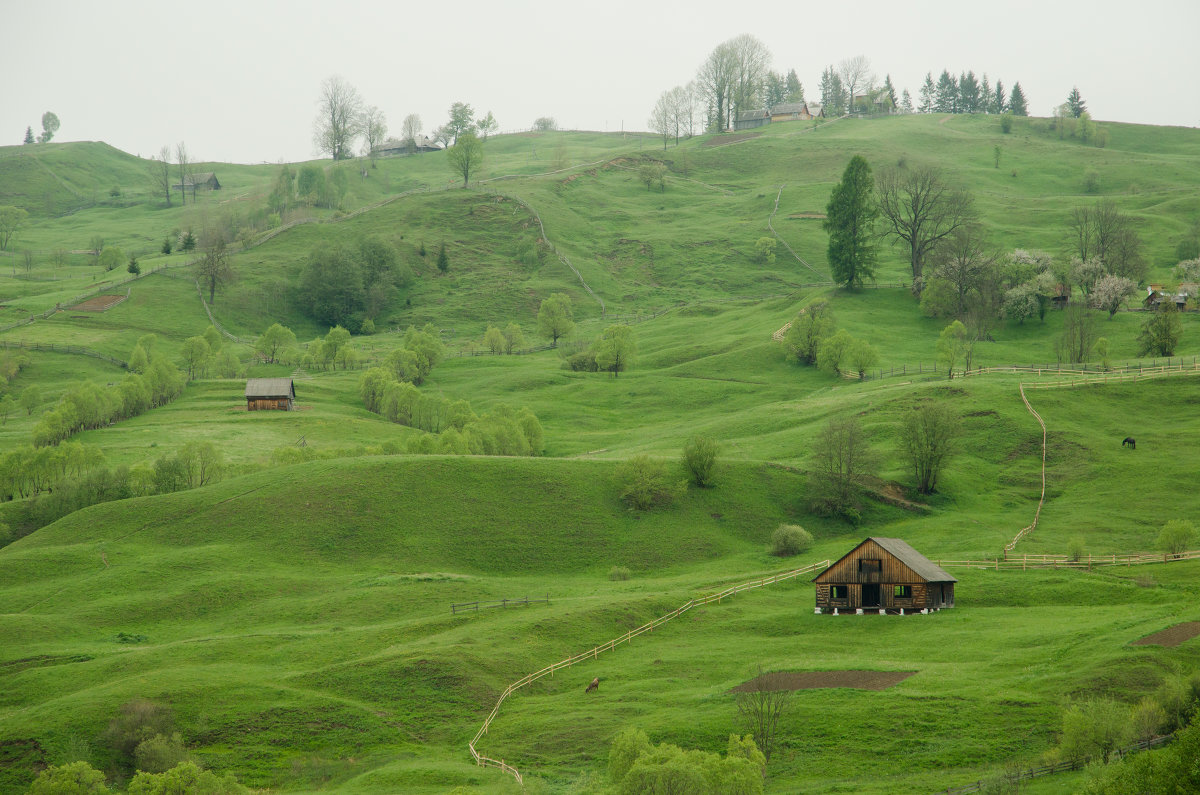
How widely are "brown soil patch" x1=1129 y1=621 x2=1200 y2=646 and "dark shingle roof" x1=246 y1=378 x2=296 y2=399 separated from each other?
9953cm

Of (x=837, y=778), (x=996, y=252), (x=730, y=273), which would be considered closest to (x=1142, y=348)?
(x=996, y=252)

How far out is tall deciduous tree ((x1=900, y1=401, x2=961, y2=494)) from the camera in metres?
87.8

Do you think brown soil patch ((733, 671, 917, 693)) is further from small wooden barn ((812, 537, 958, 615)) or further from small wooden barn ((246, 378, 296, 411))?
small wooden barn ((246, 378, 296, 411))

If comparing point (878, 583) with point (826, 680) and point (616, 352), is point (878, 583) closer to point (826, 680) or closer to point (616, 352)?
point (826, 680)

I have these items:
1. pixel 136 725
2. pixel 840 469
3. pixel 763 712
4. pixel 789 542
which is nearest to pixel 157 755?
pixel 136 725

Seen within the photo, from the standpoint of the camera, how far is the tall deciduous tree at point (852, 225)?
154 m

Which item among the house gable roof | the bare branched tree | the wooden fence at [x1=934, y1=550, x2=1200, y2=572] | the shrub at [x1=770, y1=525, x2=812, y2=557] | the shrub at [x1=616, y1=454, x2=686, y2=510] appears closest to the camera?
the bare branched tree

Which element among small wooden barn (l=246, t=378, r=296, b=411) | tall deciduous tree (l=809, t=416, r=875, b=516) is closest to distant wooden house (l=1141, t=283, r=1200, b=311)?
tall deciduous tree (l=809, t=416, r=875, b=516)

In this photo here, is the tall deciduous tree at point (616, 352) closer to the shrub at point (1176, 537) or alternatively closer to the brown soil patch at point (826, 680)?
the shrub at point (1176, 537)

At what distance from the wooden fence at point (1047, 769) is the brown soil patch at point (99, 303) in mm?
158359

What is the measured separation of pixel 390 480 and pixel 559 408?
4106cm

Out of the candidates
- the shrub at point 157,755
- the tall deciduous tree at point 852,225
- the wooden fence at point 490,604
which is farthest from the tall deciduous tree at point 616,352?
the shrub at point 157,755

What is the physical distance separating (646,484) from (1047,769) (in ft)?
165

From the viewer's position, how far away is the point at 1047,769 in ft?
126
